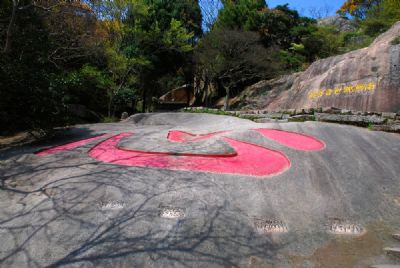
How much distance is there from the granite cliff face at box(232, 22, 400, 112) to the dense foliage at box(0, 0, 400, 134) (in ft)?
26.8

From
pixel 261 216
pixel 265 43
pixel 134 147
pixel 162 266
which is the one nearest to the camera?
pixel 162 266

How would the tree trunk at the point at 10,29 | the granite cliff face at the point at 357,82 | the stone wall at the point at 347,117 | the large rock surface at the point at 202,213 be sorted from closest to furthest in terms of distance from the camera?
1. the large rock surface at the point at 202,213
2. the stone wall at the point at 347,117
3. the tree trunk at the point at 10,29
4. the granite cliff face at the point at 357,82

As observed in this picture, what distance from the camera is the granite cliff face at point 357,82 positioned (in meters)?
8.91

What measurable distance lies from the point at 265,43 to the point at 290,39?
229 centimetres

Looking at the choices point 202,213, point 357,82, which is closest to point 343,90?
point 357,82

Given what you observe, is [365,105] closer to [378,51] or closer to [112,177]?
[378,51]

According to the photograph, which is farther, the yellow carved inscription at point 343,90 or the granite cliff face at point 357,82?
the yellow carved inscription at point 343,90

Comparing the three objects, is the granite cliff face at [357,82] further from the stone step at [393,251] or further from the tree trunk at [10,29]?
the tree trunk at [10,29]

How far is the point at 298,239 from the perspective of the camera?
13.4 ft

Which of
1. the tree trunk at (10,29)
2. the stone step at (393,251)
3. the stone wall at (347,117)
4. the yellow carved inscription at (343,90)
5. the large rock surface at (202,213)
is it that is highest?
the tree trunk at (10,29)

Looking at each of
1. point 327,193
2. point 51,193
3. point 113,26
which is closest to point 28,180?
point 51,193

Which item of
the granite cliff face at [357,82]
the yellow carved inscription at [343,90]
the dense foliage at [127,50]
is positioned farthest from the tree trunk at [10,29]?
the yellow carved inscription at [343,90]

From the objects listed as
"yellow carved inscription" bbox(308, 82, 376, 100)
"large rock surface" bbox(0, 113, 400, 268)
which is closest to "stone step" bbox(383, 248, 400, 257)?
"large rock surface" bbox(0, 113, 400, 268)

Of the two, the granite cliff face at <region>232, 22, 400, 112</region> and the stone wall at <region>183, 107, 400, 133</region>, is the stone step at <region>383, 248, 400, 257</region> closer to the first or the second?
the stone wall at <region>183, 107, 400, 133</region>
